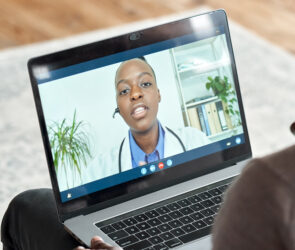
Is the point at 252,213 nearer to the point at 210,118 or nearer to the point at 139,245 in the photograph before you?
the point at 139,245

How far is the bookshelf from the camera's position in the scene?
1254 mm

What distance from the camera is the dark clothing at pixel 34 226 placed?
121 centimetres

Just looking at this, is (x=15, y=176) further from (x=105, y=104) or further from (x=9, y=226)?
(x=105, y=104)

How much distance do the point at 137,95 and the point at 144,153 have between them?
0.35ft

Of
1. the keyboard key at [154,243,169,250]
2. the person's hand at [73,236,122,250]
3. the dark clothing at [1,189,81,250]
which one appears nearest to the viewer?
the person's hand at [73,236,122,250]

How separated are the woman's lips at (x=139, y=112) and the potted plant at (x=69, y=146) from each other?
94mm

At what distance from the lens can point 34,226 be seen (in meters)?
1.26

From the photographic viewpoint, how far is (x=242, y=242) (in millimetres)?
723

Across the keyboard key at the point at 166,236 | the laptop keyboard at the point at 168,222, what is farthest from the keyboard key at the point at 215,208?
the keyboard key at the point at 166,236

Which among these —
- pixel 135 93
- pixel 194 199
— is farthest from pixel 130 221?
pixel 135 93

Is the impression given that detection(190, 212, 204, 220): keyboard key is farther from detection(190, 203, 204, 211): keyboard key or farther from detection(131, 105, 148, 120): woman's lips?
detection(131, 105, 148, 120): woman's lips

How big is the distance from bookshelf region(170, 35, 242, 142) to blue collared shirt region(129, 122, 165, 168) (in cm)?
6

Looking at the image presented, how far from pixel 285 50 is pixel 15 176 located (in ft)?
4.48

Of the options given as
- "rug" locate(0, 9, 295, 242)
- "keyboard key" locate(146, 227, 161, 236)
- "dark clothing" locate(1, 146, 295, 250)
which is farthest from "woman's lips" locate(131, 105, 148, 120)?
"rug" locate(0, 9, 295, 242)
